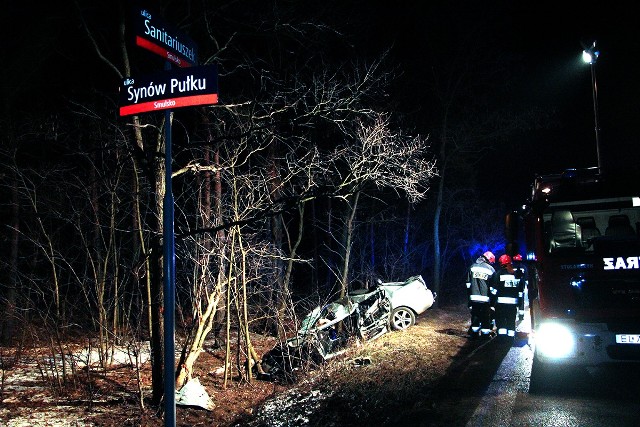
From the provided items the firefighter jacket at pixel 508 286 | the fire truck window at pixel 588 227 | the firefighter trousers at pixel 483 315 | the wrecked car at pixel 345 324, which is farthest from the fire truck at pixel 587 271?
the wrecked car at pixel 345 324

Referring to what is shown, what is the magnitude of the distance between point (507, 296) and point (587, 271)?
3.26 m

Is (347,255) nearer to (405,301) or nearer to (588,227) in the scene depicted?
(405,301)

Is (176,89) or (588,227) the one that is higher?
(176,89)

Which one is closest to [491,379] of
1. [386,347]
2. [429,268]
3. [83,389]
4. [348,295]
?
[386,347]

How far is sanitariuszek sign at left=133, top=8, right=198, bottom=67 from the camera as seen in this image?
4270mm

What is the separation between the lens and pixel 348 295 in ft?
36.9

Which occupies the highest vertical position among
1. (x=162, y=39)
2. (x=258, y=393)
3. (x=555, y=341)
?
(x=162, y=39)

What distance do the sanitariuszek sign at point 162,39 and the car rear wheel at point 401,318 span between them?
839 cm

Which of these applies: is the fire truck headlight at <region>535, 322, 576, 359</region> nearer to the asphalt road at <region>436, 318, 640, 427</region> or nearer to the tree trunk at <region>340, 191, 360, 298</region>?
the asphalt road at <region>436, 318, 640, 427</region>

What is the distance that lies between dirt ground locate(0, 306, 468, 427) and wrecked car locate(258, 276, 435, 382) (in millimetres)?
463

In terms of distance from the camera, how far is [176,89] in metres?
4.38

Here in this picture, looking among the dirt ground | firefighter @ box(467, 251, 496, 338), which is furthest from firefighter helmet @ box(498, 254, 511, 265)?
the dirt ground

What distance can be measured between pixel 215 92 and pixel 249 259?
195 inches

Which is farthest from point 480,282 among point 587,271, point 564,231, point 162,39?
point 162,39
